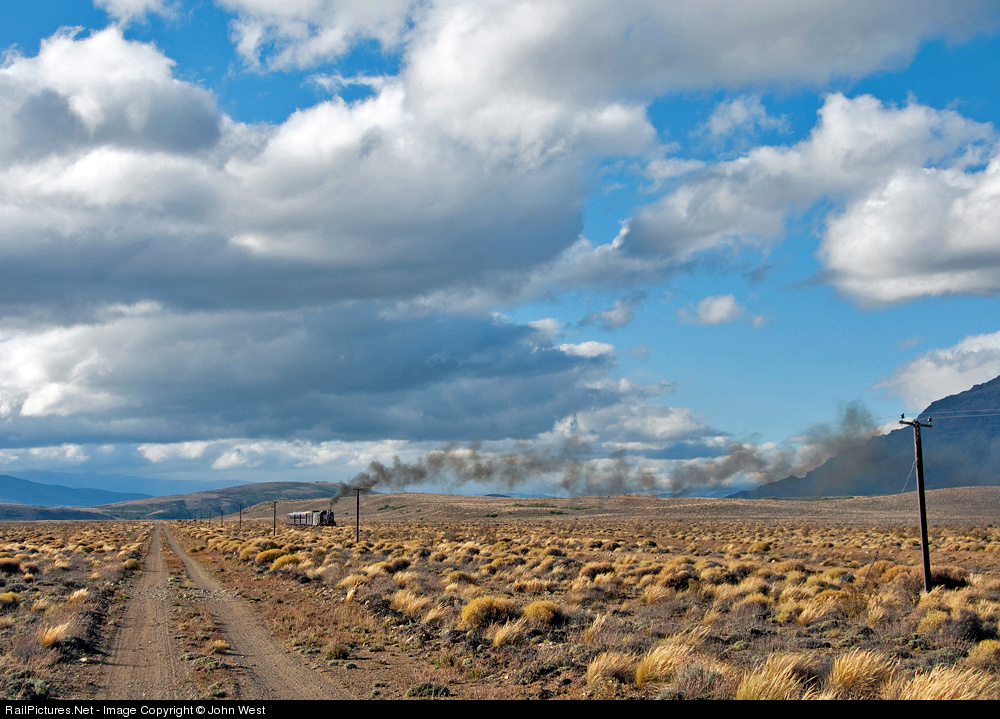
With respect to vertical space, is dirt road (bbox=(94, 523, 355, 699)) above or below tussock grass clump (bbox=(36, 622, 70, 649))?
below

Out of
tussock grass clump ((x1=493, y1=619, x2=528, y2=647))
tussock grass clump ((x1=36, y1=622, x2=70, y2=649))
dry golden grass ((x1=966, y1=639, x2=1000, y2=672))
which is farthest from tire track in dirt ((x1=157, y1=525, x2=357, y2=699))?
dry golden grass ((x1=966, y1=639, x2=1000, y2=672))

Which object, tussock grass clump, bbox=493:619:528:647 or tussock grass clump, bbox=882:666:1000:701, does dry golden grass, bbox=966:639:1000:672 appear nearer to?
tussock grass clump, bbox=882:666:1000:701

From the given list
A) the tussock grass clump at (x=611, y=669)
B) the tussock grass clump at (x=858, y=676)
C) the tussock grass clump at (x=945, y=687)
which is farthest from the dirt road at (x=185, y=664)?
the tussock grass clump at (x=945, y=687)

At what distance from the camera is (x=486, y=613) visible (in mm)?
18438

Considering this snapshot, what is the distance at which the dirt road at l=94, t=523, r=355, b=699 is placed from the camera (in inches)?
503

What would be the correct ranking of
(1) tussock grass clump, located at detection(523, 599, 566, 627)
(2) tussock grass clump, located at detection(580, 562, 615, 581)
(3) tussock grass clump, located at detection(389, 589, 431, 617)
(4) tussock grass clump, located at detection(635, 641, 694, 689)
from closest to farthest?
1. (4) tussock grass clump, located at detection(635, 641, 694, 689)
2. (1) tussock grass clump, located at detection(523, 599, 566, 627)
3. (3) tussock grass clump, located at detection(389, 589, 431, 617)
4. (2) tussock grass clump, located at detection(580, 562, 615, 581)

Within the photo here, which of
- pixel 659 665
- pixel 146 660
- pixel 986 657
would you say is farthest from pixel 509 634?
pixel 986 657

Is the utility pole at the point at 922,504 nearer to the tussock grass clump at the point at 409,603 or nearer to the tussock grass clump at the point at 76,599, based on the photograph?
the tussock grass clump at the point at 409,603

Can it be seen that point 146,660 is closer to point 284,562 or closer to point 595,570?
point 595,570

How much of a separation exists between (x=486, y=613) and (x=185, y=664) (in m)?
7.53

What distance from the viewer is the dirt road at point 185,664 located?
1278cm

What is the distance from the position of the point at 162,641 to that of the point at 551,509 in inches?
5687
